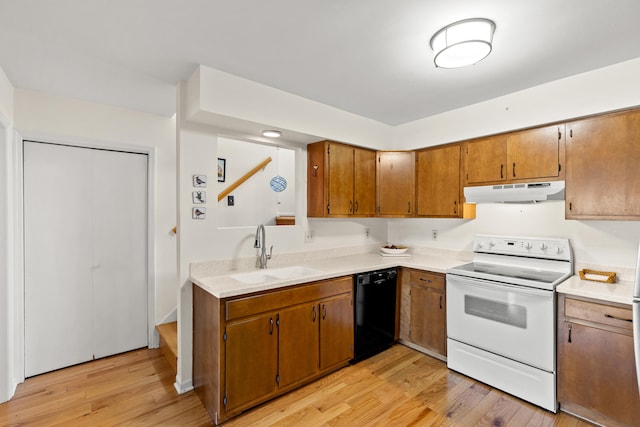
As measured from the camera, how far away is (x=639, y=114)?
207 centimetres

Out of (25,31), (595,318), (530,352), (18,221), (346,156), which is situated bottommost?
(530,352)

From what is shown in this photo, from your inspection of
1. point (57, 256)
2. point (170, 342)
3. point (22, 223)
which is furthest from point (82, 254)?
point (170, 342)

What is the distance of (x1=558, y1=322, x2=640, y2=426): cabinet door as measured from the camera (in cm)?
187

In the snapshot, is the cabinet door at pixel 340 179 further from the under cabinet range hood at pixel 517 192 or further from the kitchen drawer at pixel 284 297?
the under cabinet range hood at pixel 517 192

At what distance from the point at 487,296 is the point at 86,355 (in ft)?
12.2

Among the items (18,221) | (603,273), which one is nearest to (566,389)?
(603,273)

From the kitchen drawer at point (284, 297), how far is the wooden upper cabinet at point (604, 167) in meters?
1.94

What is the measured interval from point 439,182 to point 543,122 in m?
1.03

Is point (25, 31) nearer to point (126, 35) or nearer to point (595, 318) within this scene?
point (126, 35)

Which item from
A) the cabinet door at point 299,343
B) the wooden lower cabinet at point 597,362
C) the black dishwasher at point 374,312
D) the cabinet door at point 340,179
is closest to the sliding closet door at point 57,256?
the cabinet door at point 299,343

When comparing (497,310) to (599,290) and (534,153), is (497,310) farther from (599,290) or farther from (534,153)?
(534,153)

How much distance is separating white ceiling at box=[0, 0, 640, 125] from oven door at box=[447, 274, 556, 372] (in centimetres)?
169

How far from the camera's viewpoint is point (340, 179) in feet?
10.4

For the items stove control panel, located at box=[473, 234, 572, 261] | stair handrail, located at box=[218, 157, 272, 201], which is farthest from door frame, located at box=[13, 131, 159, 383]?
stove control panel, located at box=[473, 234, 572, 261]
